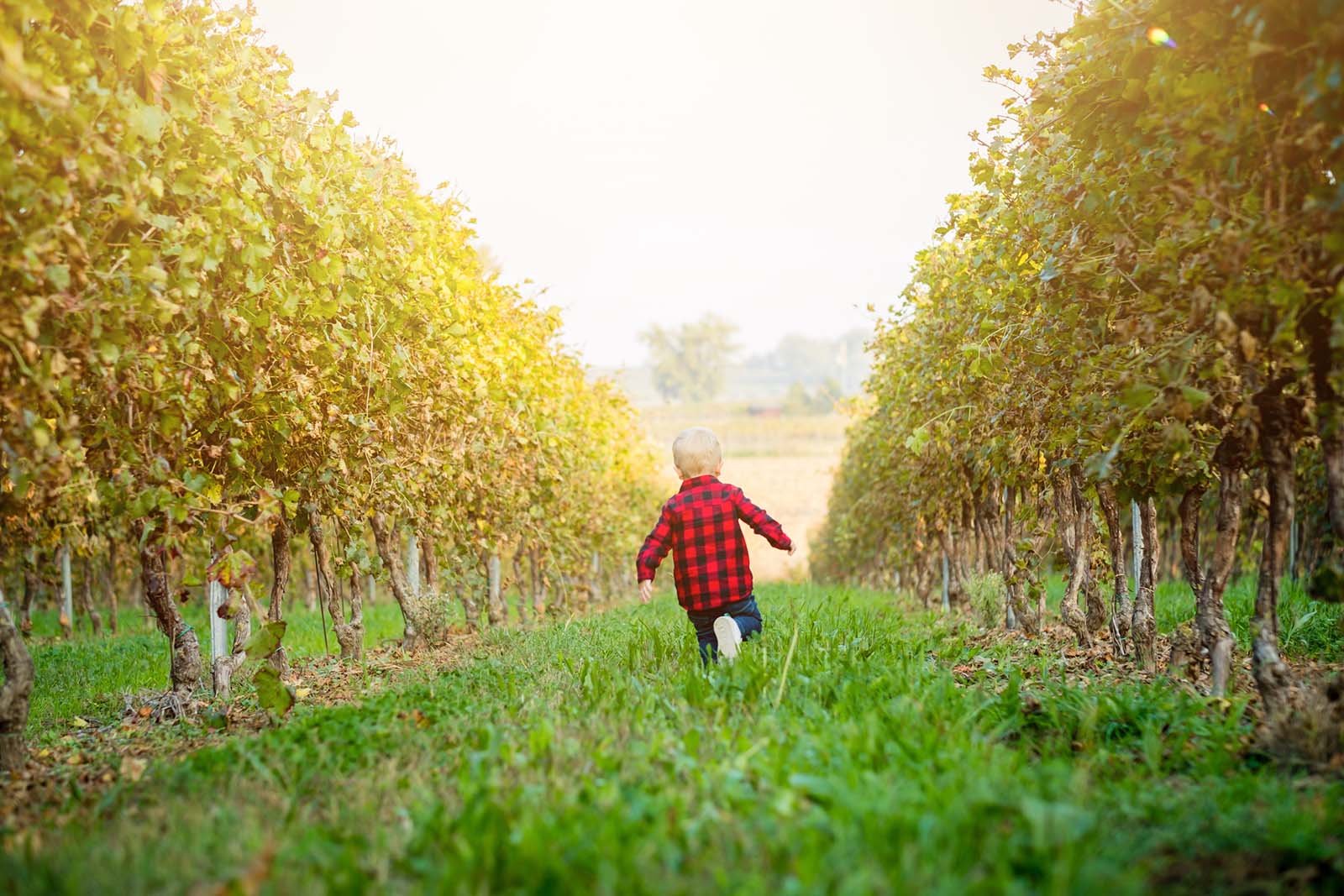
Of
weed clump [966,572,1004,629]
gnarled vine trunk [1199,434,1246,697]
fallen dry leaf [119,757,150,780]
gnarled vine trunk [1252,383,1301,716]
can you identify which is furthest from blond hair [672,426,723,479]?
weed clump [966,572,1004,629]

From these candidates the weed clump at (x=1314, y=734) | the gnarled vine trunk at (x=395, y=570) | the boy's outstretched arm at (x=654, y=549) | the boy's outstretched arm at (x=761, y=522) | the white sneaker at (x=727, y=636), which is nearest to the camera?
the weed clump at (x=1314, y=734)

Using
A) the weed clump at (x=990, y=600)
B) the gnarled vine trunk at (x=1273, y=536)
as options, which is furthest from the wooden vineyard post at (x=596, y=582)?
the gnarled vine trunk at (x=1273, y=536)

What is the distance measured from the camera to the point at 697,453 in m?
6.00

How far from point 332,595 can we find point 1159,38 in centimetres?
654

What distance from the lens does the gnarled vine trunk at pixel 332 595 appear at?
259 inches

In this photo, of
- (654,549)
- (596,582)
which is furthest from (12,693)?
(596,582)

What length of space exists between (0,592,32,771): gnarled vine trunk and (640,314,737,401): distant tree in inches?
5474

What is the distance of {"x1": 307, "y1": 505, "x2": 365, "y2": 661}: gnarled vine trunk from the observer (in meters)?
6.59

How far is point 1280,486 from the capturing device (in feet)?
13.2

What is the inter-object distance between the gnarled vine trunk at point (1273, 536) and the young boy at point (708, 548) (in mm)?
2446

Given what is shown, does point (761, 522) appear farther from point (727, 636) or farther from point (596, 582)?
point (596, 582)

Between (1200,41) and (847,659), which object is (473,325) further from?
(1200,41)

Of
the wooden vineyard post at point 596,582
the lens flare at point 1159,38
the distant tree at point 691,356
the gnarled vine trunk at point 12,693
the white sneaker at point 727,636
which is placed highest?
the distant tree at point 691,356

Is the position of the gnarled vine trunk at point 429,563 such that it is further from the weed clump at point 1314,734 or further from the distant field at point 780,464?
the distant field at point 780,464
